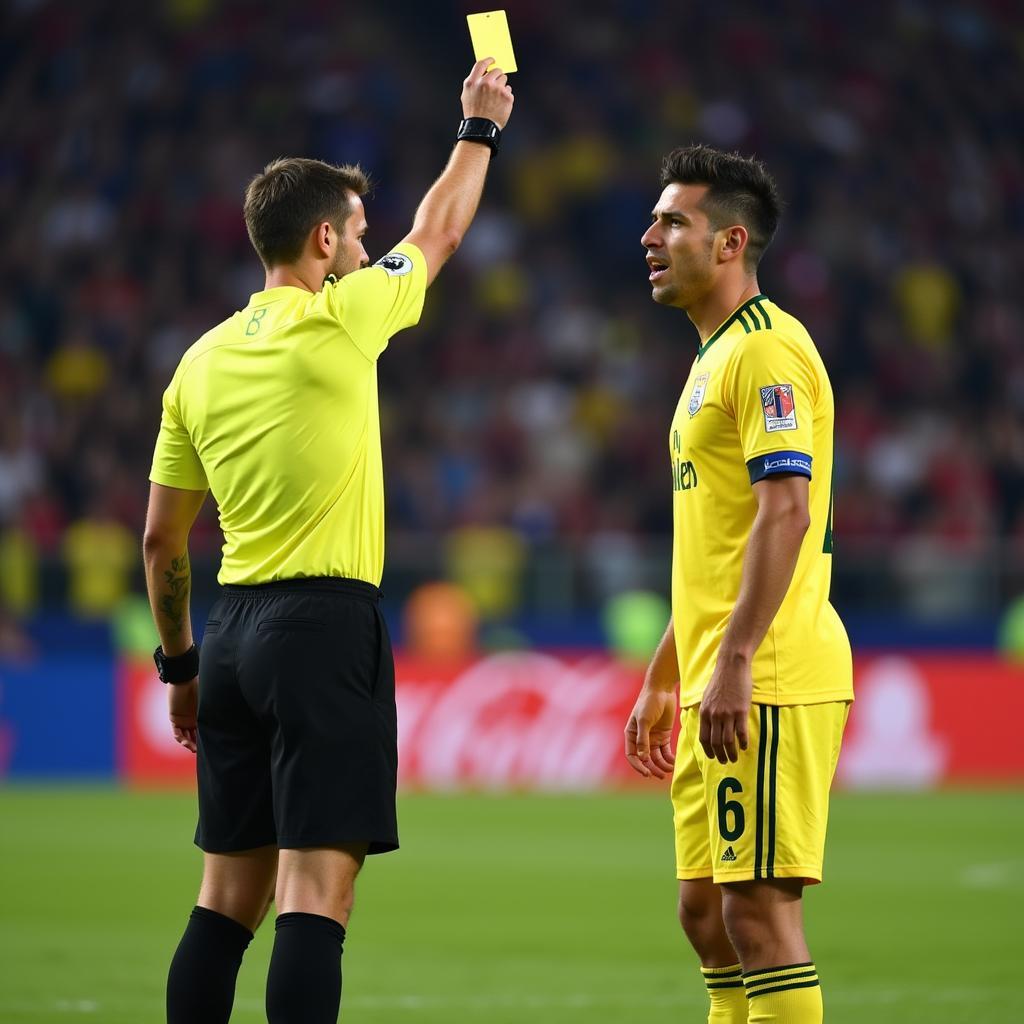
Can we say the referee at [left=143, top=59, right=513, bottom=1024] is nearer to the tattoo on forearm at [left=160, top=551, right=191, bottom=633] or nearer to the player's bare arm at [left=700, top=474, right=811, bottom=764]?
the tattoo on forearm at [left=160, top=551, right=191, bottom=633]

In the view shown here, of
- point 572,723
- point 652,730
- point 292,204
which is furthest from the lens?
point 572,723

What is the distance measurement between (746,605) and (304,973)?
123 centimetres

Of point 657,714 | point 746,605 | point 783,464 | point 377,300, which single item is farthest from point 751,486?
point 377,300

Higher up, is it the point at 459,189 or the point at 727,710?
the point at 459,189

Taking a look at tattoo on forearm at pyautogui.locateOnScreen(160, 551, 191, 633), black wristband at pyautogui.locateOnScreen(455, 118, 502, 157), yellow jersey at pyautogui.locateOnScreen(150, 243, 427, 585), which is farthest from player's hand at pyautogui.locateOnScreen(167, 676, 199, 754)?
black wristband at pyautogui.locateOnScreen(455, 118, 502, 157)

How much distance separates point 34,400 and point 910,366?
8948 mm

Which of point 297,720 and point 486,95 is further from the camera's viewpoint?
point 486,95

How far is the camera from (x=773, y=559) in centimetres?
423

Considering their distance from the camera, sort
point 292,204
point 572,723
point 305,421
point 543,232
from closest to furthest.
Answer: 1. point 305,421
2. point 292,204
3. point 572,723
4. point 543,232

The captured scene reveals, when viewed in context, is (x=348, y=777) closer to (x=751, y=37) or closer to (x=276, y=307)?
(x=276, y=307)

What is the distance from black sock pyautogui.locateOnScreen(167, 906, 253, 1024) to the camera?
4.49 metres

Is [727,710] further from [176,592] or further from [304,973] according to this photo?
[176,592]

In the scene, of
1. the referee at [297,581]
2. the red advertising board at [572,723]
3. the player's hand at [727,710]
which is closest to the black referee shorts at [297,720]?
the referee at [297,581]

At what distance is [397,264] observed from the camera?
14.7 feet
